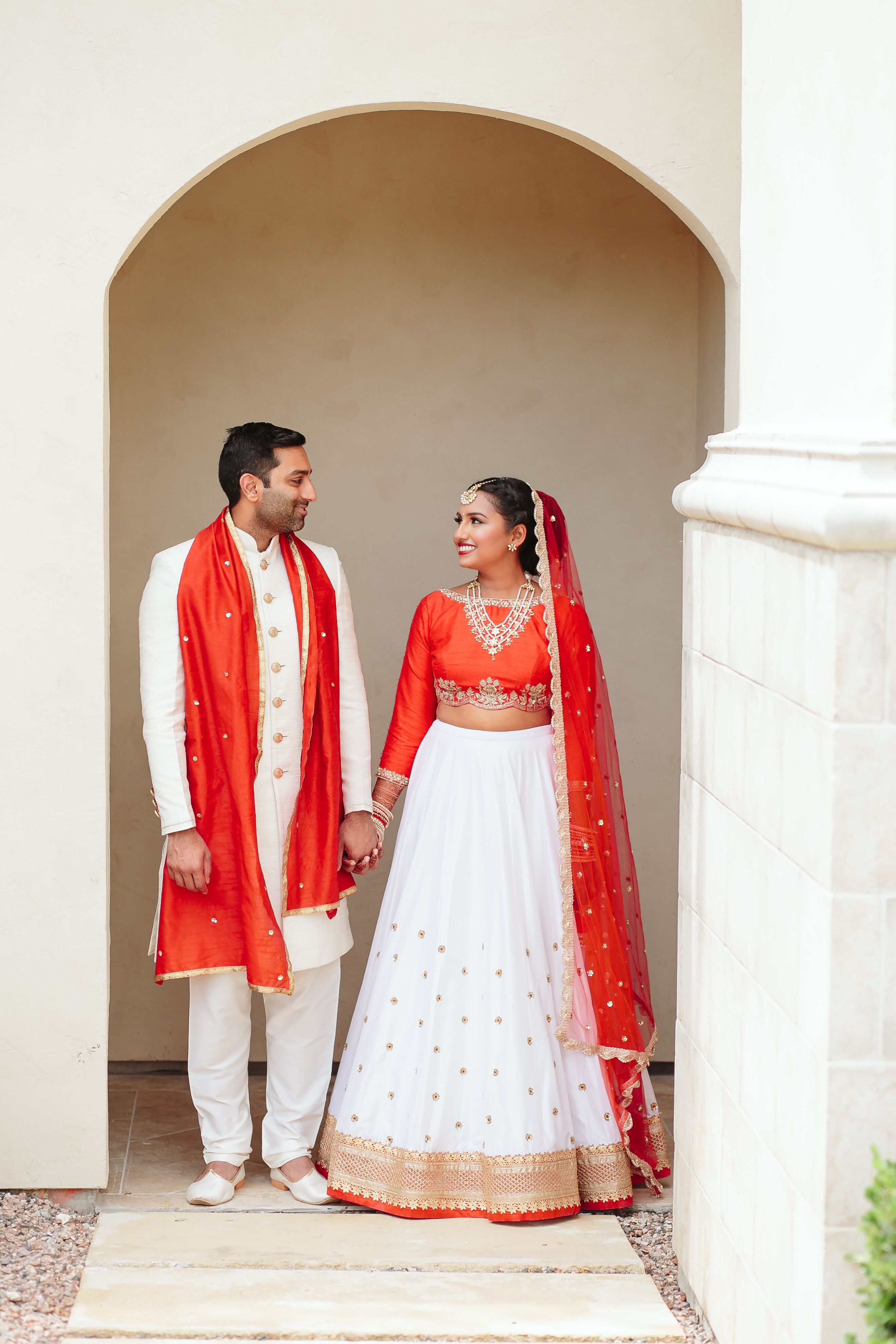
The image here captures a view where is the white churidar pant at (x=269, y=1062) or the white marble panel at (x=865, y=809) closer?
the white marble panel at (x=865, y=809)

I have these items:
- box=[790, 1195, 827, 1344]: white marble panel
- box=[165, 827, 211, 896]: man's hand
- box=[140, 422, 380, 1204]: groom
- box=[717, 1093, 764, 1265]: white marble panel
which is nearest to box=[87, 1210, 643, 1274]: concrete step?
box=[140, 422, 380, 1204]: groom

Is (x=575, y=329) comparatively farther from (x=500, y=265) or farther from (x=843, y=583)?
(x=843, y=583)

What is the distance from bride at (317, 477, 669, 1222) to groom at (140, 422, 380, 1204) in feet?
0.44

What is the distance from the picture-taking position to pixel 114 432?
4469 millimetres

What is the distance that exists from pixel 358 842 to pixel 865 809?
1.88 meters

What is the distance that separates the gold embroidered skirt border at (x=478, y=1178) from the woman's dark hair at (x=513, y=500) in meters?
1.45

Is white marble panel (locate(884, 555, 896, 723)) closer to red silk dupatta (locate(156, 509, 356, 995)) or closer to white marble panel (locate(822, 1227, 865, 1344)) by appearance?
white marble panel (locate(822, 1227, 865, 1344))

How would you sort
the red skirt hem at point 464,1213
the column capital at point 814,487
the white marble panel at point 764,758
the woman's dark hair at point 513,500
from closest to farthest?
the column capital at point 814,487 < the white marble panel at point 764,758 < the red skirt hem at point 464,1213 < the woman's dark hair at point 513,500

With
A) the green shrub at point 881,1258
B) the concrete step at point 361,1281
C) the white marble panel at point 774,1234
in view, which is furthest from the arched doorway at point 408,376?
the green shrub at point 881,1258

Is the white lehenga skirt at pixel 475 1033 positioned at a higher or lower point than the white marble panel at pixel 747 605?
lower

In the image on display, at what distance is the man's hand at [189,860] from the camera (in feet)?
11.4

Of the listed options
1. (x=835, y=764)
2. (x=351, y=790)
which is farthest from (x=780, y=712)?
(x=351, y=790)

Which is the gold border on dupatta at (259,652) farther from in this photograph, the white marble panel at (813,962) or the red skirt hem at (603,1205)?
the white marble panel at (813,962)

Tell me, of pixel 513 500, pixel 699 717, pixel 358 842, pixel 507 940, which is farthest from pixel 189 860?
pixel 699 717
